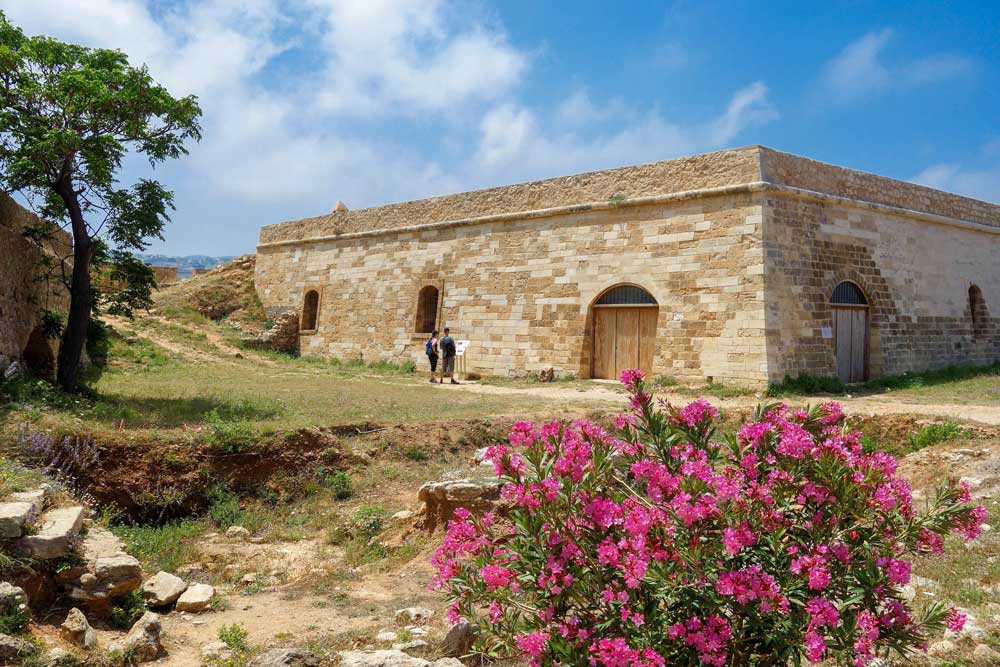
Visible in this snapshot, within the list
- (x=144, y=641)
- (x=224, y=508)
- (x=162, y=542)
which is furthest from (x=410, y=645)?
(x=224, y=508)

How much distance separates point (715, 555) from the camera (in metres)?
2.31

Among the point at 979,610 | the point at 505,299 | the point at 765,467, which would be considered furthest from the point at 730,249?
the point at 765,467

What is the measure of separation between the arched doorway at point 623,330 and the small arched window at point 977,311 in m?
8.46

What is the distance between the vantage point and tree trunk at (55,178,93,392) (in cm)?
848

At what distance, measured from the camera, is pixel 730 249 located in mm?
11922

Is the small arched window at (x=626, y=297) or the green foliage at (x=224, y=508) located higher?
the small arched window at (x=626, y=297)

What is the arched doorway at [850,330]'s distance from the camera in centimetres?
1273

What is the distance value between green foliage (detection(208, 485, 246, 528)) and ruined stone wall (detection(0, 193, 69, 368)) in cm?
329

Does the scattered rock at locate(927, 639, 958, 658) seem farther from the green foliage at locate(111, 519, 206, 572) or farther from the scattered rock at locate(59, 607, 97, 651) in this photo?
the green foliage at locate(111, 519, 206, 572)

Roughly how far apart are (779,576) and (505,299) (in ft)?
42.4

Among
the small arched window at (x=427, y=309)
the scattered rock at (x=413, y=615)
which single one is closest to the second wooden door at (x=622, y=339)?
the small arched window at (x=427, y=309)

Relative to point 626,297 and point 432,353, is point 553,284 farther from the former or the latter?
point 432,353

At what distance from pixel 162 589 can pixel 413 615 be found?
1794 mm

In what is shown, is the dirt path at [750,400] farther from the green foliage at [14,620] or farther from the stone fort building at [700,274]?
the green foliage at [14,620]
